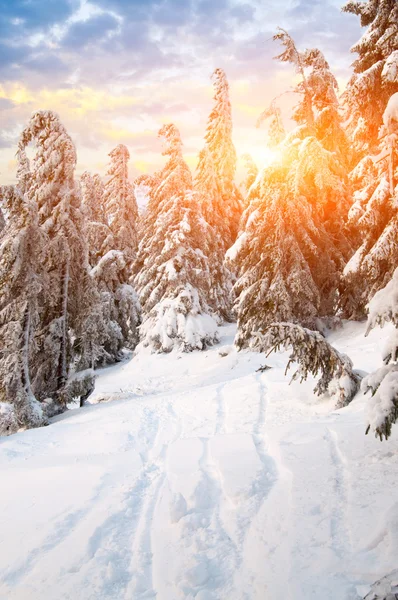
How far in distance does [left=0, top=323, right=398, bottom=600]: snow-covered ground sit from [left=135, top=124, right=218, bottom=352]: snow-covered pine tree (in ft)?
38.5

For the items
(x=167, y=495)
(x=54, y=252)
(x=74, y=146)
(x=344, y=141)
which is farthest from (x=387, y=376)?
(x=344, y=141)

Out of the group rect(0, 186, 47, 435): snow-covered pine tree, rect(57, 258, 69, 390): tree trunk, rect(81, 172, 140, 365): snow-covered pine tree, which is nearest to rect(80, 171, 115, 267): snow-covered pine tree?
rect(81, 172, 140, 365): snow-covered pine tree

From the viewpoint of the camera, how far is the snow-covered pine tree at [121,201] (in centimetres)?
2680

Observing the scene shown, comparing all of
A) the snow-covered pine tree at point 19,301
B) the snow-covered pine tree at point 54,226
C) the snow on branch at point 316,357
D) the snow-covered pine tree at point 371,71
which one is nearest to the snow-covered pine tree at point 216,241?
the snow-covered pine tree at point 54,226

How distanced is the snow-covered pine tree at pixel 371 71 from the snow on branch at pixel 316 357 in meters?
8.46

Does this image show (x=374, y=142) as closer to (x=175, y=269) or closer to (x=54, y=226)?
(x=175, y=269)

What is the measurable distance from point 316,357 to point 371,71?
9.68 metres

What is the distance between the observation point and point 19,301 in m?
12.5

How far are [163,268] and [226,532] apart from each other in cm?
1702

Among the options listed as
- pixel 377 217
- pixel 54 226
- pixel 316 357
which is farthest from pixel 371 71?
pixel 54 226

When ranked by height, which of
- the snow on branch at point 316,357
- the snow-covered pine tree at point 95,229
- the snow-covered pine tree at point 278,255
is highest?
the snow-covered pine tree at point 95,229

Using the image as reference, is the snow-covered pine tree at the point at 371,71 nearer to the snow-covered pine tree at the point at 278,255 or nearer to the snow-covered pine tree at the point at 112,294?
the snow-covered pine tree at the point at 278,255

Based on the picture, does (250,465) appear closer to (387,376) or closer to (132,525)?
(132,525)

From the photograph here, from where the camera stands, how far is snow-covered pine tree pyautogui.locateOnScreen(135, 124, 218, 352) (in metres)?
19.4
